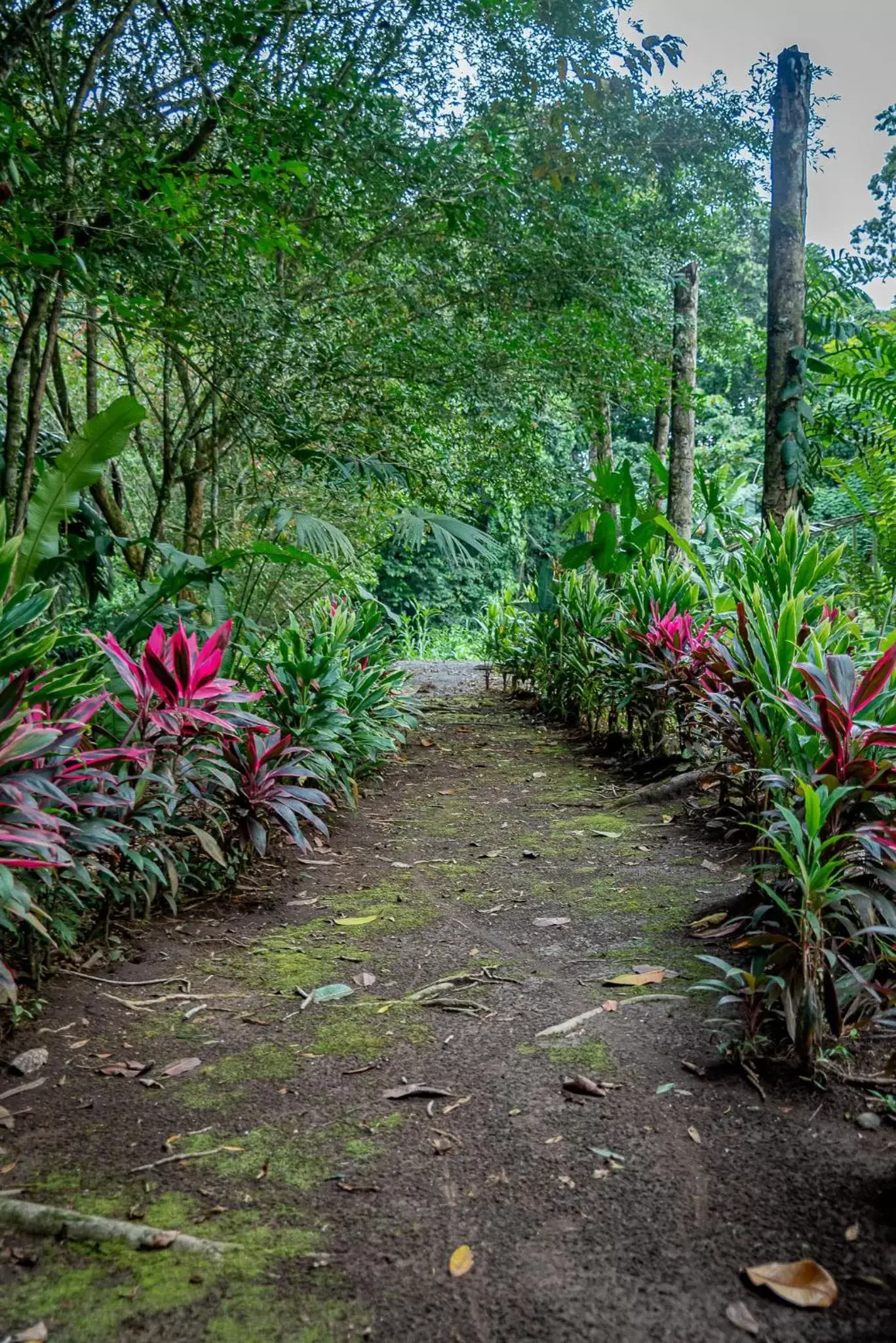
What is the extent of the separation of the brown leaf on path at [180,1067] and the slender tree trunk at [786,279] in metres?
3.73

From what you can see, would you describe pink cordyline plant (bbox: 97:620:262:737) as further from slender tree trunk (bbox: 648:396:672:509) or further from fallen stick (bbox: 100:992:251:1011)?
slender tree trunk (bbox: 648:396:672:509)

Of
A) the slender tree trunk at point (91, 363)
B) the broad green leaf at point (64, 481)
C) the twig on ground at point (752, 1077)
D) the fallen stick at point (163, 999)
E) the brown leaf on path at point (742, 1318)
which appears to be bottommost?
the fallen stick at point (163, 999)

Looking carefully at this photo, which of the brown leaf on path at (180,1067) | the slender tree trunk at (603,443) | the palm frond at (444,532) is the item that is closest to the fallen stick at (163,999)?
the brown leaf on path at (180,1067)

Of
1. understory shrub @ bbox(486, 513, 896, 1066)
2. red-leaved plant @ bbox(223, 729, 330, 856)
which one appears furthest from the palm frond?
red-leaved plant @ bbox(223, 729, 330, 856)

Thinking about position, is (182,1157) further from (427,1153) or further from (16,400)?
(16,400)

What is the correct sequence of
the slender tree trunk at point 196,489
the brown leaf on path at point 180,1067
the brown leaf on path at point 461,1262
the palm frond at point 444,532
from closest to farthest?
1. the brown leaf on path at point 461,1262
2. the brown leaf on path at point 180,1067
3. the palm frond at point 444,532
4. the slender tree trunk at point 196,489

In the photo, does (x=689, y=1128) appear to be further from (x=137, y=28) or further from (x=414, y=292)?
(x=414, y=292)

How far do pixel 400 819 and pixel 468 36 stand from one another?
5.07m

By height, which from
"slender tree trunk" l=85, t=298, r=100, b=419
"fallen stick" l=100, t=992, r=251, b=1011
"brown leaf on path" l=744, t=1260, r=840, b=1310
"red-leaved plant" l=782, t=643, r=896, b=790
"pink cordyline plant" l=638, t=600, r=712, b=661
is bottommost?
"fallen stick" l=100, t=992, r=251, b=1011

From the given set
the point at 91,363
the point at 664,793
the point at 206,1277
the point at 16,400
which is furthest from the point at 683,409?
the point at 206,1277

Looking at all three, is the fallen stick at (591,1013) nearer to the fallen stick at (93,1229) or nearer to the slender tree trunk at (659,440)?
the fallen stick at (93,1229)

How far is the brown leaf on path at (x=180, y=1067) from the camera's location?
1.85 metres

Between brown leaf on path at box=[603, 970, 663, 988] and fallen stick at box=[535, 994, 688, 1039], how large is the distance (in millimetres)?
71

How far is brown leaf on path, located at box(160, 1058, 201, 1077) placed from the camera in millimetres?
1849
